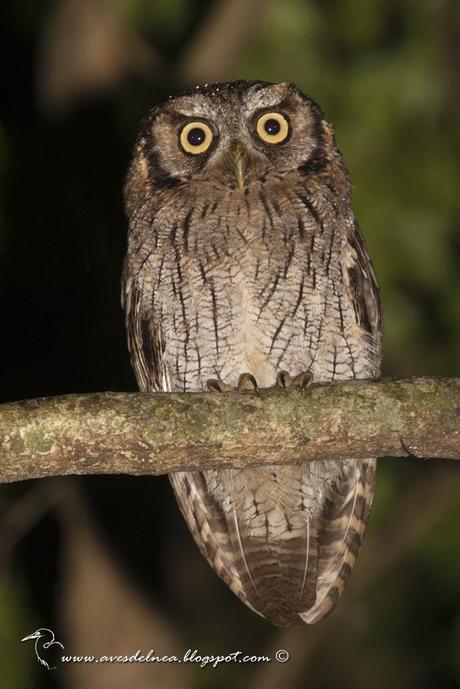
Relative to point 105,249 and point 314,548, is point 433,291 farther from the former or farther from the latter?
point 314,548

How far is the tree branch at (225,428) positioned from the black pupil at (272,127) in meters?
1.25

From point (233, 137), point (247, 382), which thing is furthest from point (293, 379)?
point (233, 137)

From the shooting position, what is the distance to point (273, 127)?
11.4 feet

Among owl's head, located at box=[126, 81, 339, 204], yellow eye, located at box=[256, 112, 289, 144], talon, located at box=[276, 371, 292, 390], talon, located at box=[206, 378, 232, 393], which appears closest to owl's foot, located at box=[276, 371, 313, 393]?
talon, located at box=[276, 371, 292, 390]

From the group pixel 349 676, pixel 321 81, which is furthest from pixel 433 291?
pixel 349 676

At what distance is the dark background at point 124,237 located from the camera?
4.53 meters

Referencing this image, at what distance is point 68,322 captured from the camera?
16.7 feet

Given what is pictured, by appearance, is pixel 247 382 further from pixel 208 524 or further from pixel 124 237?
pixel 124 237

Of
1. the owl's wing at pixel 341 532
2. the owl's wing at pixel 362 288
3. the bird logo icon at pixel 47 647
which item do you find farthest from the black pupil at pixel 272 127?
the bird logo icon at pixel 47 647

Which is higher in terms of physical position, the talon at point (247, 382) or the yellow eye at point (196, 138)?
the yellow eye at point (196, 138)

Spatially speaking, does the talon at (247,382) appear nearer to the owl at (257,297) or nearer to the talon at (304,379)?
the owl at (257,297)

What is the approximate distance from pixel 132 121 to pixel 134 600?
86.7 inches

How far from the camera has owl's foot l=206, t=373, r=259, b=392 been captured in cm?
322

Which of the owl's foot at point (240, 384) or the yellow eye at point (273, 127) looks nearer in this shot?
the owl's foot at point (240, 384)
